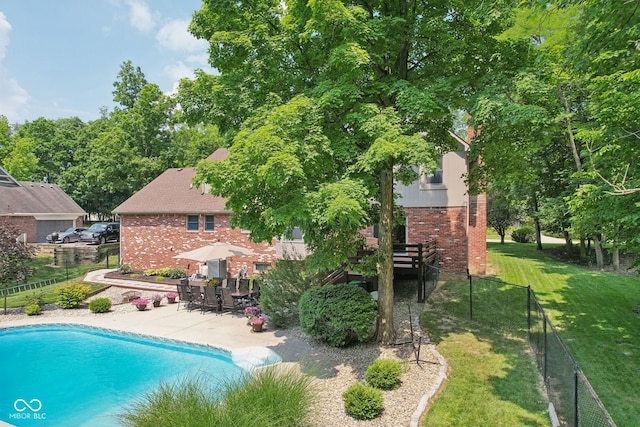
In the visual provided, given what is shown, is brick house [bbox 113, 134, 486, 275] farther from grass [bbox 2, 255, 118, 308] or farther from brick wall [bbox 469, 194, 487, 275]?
grass [bbox 2, 255, 118, 308]

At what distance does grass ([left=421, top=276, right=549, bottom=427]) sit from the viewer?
670cm

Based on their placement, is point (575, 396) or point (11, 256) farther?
point (11, 256)

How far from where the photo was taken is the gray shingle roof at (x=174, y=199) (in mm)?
22359

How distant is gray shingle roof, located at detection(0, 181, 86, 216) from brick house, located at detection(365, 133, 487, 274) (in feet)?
110

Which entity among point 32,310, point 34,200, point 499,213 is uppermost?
point 34,200

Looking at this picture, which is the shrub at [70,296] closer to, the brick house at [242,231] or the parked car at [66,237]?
the brick house at [242,231]

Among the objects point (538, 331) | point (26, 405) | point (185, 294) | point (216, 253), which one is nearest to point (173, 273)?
point (185, 294)

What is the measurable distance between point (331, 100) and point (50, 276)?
2298cm

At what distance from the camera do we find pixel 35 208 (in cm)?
3444

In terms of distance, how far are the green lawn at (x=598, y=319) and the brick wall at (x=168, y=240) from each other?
1371cm

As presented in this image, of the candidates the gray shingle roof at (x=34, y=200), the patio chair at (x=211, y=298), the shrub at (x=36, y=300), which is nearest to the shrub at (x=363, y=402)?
the patio chair at (x=211, y=298)

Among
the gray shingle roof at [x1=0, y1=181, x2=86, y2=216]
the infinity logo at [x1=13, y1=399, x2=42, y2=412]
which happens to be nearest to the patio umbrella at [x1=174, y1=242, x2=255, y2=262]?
the infinity logo at [x1=13, y1=399, x2=42, y2=412]

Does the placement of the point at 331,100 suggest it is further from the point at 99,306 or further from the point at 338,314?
the point at 99,306

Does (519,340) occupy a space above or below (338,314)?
below
